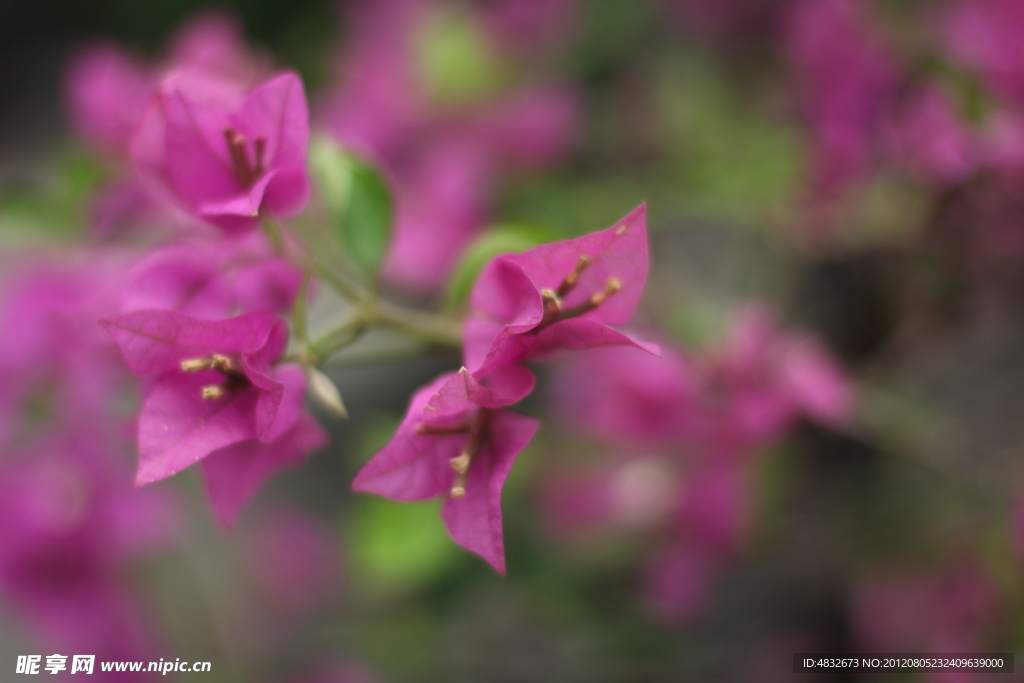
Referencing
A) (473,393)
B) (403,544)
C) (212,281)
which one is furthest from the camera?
(403,544)

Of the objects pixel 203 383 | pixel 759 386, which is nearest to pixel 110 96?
pixel 203 383

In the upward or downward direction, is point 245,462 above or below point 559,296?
below

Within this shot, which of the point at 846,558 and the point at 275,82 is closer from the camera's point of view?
the point at 275,82

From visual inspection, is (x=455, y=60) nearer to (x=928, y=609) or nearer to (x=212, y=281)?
(x=212, y=281)

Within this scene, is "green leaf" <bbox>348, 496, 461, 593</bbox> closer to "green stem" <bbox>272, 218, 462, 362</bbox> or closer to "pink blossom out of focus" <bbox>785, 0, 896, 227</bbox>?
"green stem" <bbox>272, 218, 462, 362</bbox>

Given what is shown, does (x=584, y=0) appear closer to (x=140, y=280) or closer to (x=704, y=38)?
(x=704, y=38)

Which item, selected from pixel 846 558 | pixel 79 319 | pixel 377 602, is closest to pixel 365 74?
pixel 79 319

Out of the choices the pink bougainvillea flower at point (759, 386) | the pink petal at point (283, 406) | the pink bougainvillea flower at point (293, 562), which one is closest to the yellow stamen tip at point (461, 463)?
the pink petal at point (283, 406)

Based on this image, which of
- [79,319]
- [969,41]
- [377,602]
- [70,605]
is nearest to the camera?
[79,319]
